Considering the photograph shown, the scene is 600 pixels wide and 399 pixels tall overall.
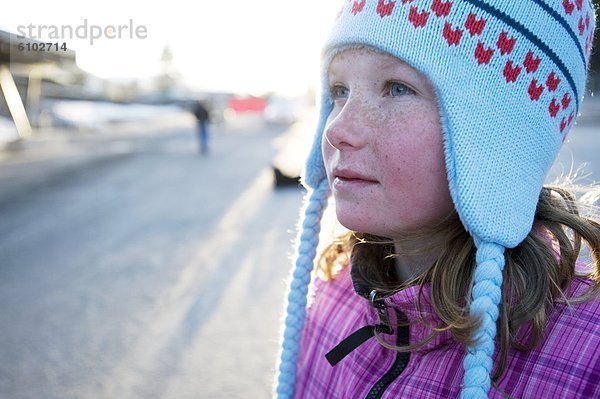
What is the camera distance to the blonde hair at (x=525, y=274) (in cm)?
122

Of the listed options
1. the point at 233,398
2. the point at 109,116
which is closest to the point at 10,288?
the point at 233,398

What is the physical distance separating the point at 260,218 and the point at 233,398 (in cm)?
464

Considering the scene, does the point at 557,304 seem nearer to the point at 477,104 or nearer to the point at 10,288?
the point at 477,104

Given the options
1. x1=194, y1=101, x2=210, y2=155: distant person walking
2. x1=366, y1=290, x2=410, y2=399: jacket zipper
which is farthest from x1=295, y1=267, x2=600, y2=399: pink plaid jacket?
x1=194, y1=101, x2=210, y2=155: distant person walking

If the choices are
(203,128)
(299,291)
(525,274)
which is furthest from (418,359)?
(203,128)

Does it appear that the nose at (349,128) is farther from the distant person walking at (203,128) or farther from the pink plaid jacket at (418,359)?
the distant person walking at (203,128)

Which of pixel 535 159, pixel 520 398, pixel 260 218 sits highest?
pixel 535 159

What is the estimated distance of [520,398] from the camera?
1190 mm

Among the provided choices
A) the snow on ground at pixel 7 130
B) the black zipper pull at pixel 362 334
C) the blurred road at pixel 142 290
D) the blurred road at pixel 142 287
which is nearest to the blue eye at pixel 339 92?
the black zipper pull at pixel 362 334

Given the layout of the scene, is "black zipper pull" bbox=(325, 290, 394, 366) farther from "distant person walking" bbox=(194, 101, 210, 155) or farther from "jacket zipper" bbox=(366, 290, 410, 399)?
"distant person walking" bbox=(194, 101, 210, 155)

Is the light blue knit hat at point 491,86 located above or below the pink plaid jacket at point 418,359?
above

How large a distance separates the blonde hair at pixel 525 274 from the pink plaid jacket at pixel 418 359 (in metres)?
0.03

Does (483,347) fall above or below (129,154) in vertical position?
above

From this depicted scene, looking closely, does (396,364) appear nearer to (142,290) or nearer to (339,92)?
(339,92)
